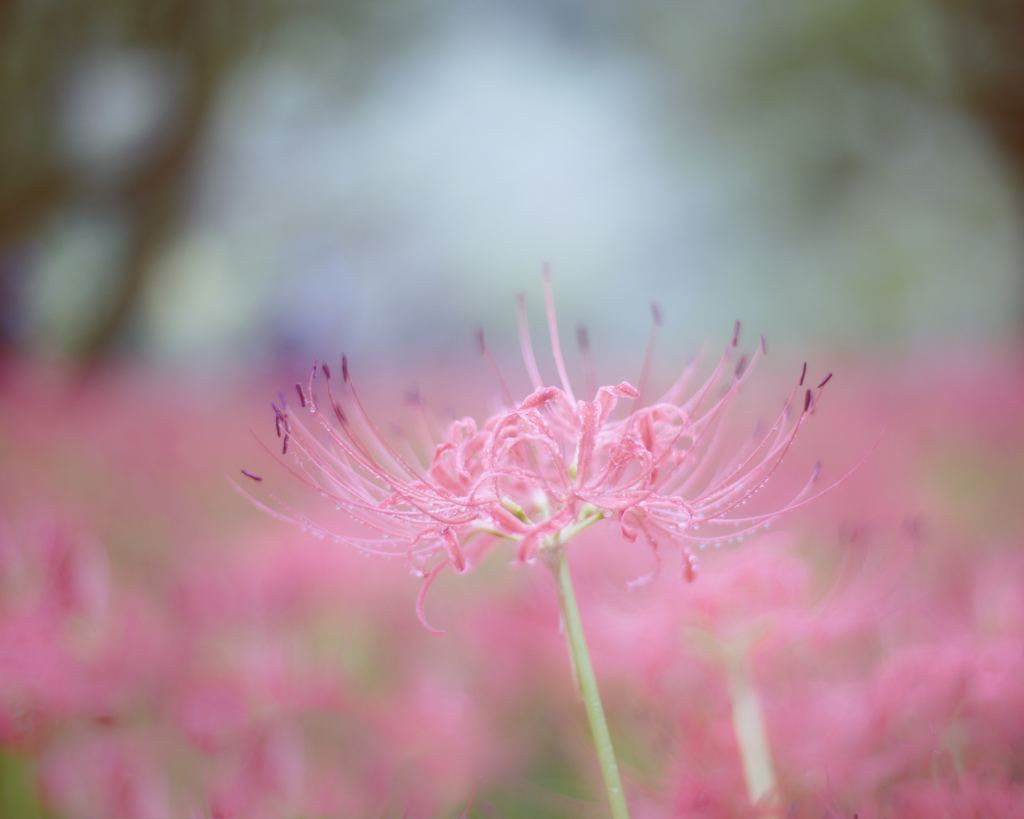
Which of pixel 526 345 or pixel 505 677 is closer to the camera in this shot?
pixel 526 345

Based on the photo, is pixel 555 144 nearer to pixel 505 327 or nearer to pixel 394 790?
pixel 505 327

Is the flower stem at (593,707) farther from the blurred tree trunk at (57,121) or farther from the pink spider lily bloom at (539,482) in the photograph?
the blurred tree trunk at (57,121)

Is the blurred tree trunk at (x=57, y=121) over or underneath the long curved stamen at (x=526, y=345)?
over

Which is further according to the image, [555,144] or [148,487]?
[555,144]

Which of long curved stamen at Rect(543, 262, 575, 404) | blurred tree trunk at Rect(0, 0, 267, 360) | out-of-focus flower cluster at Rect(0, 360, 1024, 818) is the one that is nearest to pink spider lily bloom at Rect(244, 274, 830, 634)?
long curved stamen at Rect(543, 262, 575, 404)

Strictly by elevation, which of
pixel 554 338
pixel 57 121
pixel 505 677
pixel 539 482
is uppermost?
pixel 57 121

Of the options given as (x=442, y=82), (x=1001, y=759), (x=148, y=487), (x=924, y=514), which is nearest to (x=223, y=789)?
(x=1001, y=759)

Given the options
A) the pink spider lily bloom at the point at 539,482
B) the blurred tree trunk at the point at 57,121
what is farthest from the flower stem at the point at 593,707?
the blurred tree trunk at the point at 57,121

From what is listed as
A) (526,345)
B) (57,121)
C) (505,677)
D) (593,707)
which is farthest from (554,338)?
(57,121)

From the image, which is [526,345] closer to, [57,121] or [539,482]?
[539,482]
